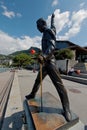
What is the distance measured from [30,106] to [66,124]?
0.95 metres

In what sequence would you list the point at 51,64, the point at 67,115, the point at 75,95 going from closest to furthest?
1. the point at 67,115
2. the point at 51,64
3. the point at 75,95

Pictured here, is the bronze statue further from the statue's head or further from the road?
the road

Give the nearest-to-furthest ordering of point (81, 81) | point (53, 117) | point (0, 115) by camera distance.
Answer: point (53, 117) → point (0, 115) → point (81, 81)

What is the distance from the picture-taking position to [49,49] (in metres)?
2.76

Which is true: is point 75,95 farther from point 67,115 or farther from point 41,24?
point 41,24

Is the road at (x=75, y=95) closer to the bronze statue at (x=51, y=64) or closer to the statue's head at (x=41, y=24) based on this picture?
the bronze statue at (x=51, y=64)

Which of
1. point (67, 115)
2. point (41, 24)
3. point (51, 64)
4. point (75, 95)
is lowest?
point (75, 95)

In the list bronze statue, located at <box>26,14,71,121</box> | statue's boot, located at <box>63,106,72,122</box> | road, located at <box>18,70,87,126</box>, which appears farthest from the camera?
road, located at <box>18,70,87,126</box>

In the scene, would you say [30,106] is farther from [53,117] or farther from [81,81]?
[81,81]

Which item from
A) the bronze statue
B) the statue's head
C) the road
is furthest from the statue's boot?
the statue's head

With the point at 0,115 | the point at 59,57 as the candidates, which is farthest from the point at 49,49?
the point at 59,57

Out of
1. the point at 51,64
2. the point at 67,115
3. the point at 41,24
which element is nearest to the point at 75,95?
the point at 67,115

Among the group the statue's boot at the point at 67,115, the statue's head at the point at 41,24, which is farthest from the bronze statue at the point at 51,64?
the statue's head at the point at 41,24

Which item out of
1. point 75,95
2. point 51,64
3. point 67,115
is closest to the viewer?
point 67,115
